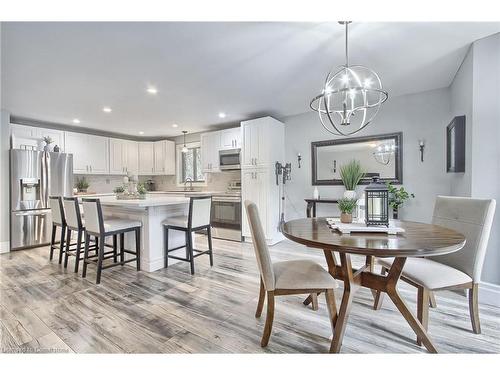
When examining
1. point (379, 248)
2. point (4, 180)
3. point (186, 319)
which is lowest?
point (186, 319)

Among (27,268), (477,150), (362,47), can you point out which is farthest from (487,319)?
(27,268)

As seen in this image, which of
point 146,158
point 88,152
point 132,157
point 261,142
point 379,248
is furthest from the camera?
point 146,158

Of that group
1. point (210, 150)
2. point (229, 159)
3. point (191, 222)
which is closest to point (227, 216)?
point (229, 159)

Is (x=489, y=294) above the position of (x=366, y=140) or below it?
below

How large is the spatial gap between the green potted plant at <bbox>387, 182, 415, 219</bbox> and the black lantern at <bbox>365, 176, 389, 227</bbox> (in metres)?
2.06

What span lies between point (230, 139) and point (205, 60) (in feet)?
8.40

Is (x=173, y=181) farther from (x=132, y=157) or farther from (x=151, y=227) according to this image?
(x=151, y=227)

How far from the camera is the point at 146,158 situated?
20.5 feet

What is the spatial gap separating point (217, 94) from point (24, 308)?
10.2ft

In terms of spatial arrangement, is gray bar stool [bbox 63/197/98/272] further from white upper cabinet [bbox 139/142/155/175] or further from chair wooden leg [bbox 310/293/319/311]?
white upper cabinet [bbox 139/142/155/175]

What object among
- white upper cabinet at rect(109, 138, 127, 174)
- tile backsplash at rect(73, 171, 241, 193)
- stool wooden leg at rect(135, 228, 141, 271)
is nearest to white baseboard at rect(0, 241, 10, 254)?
tile backsplash at rect(73, 171, 241, 193)

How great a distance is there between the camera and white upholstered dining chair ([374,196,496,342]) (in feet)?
5.41

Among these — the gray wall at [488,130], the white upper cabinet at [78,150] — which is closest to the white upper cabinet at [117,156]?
the white upper cabinet at [78,150]
